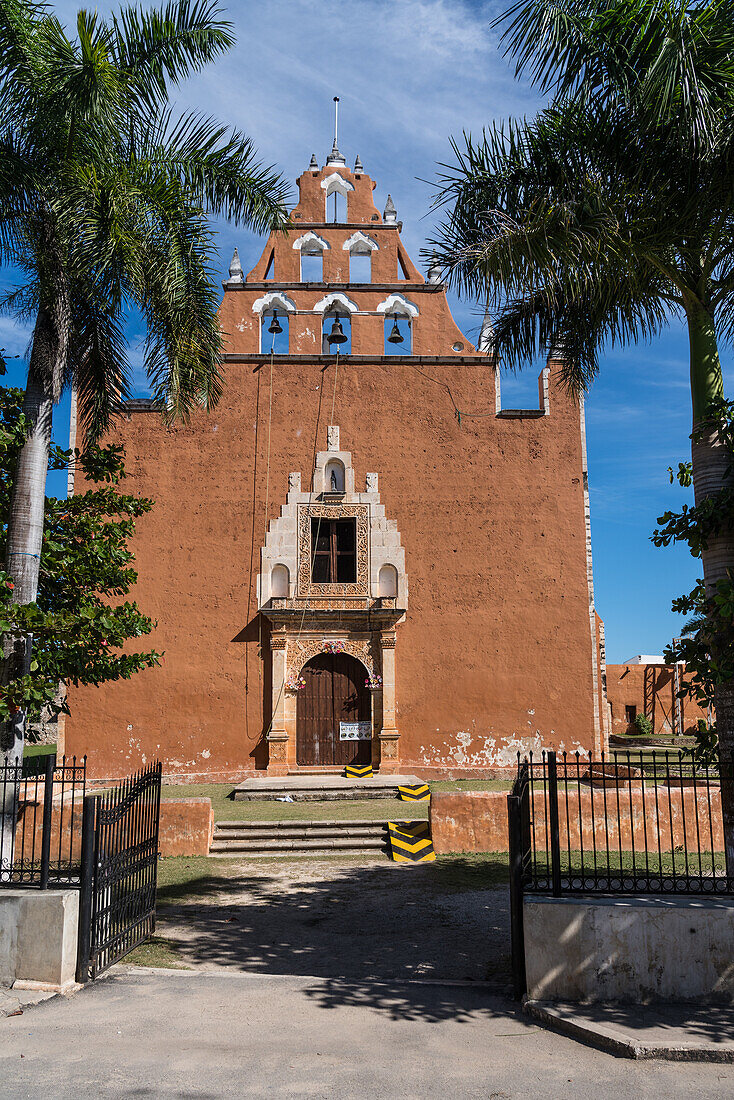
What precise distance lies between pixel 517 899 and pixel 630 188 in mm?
5306

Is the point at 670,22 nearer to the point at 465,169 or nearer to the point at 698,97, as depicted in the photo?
the point at 698,97

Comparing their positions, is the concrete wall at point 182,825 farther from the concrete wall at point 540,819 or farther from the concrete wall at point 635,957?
the concrete wall at point 635,957

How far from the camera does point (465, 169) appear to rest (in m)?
7.32

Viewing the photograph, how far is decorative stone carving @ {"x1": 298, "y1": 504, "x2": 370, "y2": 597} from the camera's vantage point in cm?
1673

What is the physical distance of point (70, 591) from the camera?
878cm

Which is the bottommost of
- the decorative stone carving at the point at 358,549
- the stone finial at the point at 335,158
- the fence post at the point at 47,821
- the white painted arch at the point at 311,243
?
the fence post at the point at 47,821

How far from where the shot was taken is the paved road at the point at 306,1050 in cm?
417

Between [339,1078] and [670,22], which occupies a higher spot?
[670,22]

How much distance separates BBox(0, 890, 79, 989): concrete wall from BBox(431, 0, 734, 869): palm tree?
4.53 meters

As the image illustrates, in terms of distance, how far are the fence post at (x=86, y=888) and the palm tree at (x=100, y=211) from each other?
1.84 metres

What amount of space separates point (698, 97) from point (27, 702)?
22.3 feet

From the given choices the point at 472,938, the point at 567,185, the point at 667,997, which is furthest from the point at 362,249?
A: the point at 667,997

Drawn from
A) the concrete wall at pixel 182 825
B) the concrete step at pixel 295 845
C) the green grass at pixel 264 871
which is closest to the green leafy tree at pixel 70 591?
the concrete wall at pixel 182 825

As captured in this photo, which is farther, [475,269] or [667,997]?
[475,269]
